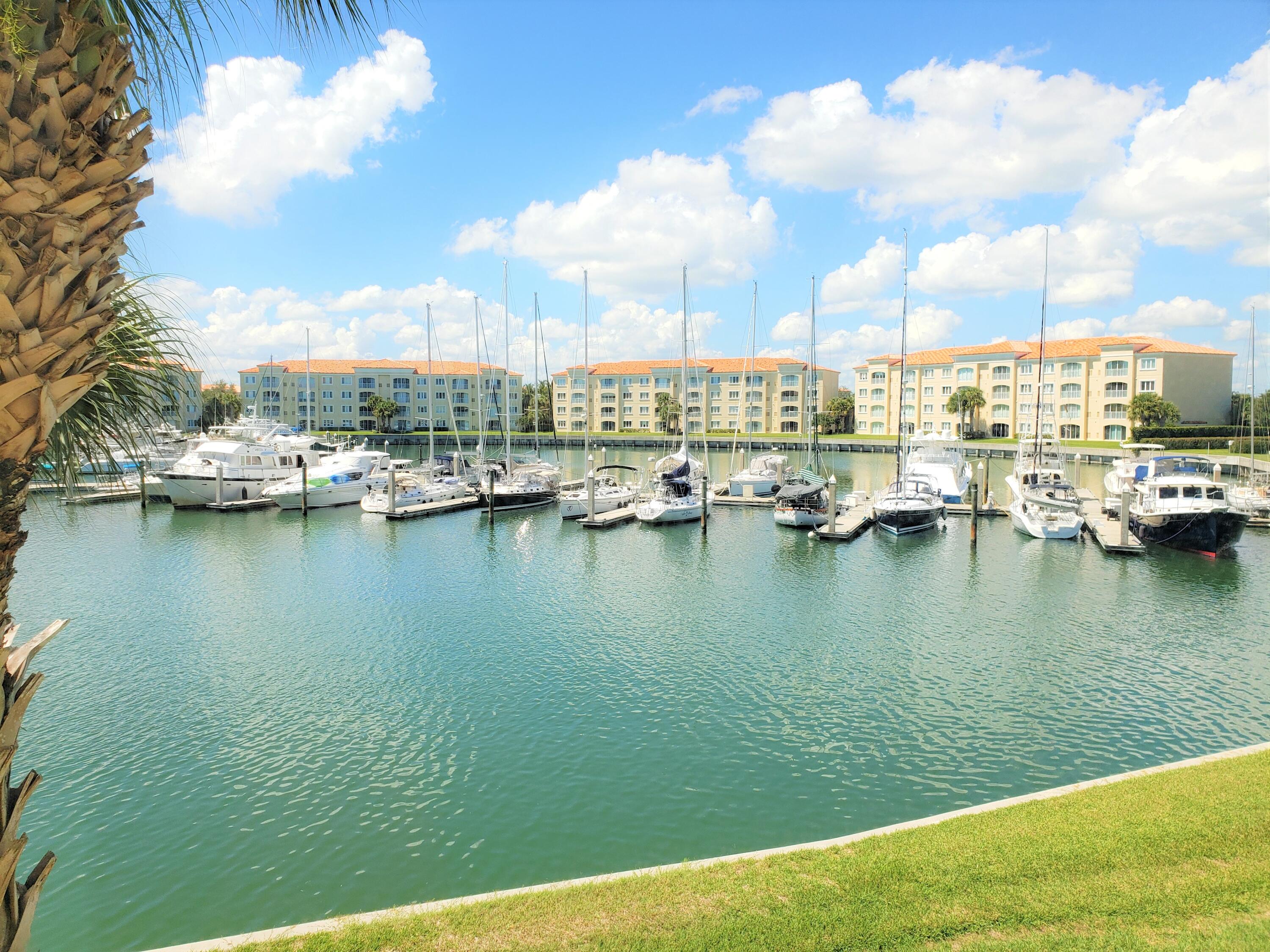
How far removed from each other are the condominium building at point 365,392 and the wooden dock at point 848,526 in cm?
8854

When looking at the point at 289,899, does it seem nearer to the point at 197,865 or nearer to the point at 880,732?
the point at 197,865

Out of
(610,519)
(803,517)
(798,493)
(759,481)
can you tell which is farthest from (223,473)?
(803,517)

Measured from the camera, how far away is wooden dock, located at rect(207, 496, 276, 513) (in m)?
45.2

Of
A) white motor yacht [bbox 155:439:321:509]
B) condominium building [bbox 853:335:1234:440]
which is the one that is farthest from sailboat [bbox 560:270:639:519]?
condominium building [bbox 853:335:1234:440]

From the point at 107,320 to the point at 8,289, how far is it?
1.68 ft

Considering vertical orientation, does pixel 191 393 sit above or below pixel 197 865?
above

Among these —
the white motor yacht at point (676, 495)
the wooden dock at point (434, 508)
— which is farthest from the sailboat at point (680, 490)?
the wooden dock at point (434, 508)

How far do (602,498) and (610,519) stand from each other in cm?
296

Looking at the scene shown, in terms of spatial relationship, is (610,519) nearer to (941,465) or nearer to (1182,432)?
(941,465)

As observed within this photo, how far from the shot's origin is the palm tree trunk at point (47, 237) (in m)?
3.30

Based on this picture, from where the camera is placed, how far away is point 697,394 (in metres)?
124

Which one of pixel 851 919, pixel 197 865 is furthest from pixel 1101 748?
pixel 197 865

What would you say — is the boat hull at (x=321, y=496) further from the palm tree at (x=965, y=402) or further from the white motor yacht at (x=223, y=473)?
the palm tree at (x=965, y=402)

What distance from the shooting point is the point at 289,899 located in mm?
9922
